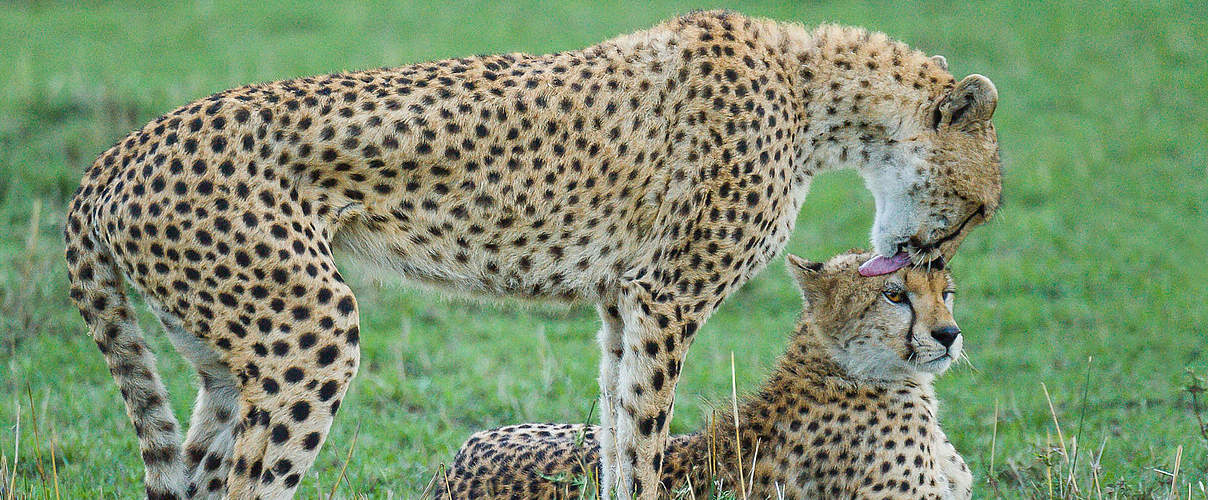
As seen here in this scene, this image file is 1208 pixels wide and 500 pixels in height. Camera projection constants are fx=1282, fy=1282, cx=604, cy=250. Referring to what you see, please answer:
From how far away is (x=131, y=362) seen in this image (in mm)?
3367

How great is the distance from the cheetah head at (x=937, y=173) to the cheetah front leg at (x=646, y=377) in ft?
2.36

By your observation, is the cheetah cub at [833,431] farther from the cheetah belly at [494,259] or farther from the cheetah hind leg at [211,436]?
the cheetah hind leg at [211,436]

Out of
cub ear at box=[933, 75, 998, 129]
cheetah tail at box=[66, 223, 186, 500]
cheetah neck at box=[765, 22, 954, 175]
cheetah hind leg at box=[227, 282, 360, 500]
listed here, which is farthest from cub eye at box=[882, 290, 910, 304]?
cheetah tail at box=[66, 223, 186, 500]

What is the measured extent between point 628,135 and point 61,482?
2127mm

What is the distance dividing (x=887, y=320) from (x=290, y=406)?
5.84 feet

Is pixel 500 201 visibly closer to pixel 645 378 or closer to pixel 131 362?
pixel 645 378

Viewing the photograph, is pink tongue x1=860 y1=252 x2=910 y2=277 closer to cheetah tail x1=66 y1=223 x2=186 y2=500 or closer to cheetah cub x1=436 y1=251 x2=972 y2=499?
cheetah cub x1=436 y1=251 x2=972 y2=499

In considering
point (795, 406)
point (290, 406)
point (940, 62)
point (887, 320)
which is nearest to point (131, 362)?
point (290, 406)

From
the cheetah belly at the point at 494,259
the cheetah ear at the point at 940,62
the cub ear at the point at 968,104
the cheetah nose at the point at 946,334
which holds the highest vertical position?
the cheetah ear at the point at 940,62

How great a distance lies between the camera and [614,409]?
12.3 feet

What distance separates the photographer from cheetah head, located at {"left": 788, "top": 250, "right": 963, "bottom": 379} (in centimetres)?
378

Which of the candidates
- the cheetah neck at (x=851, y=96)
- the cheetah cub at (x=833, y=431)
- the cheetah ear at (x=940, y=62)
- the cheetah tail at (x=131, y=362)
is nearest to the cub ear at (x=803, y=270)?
the cheetah cub at (x=833, y=431)

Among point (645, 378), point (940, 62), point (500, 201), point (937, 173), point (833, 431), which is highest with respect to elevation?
point (940, 62)

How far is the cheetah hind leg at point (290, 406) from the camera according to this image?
10.1 ft
